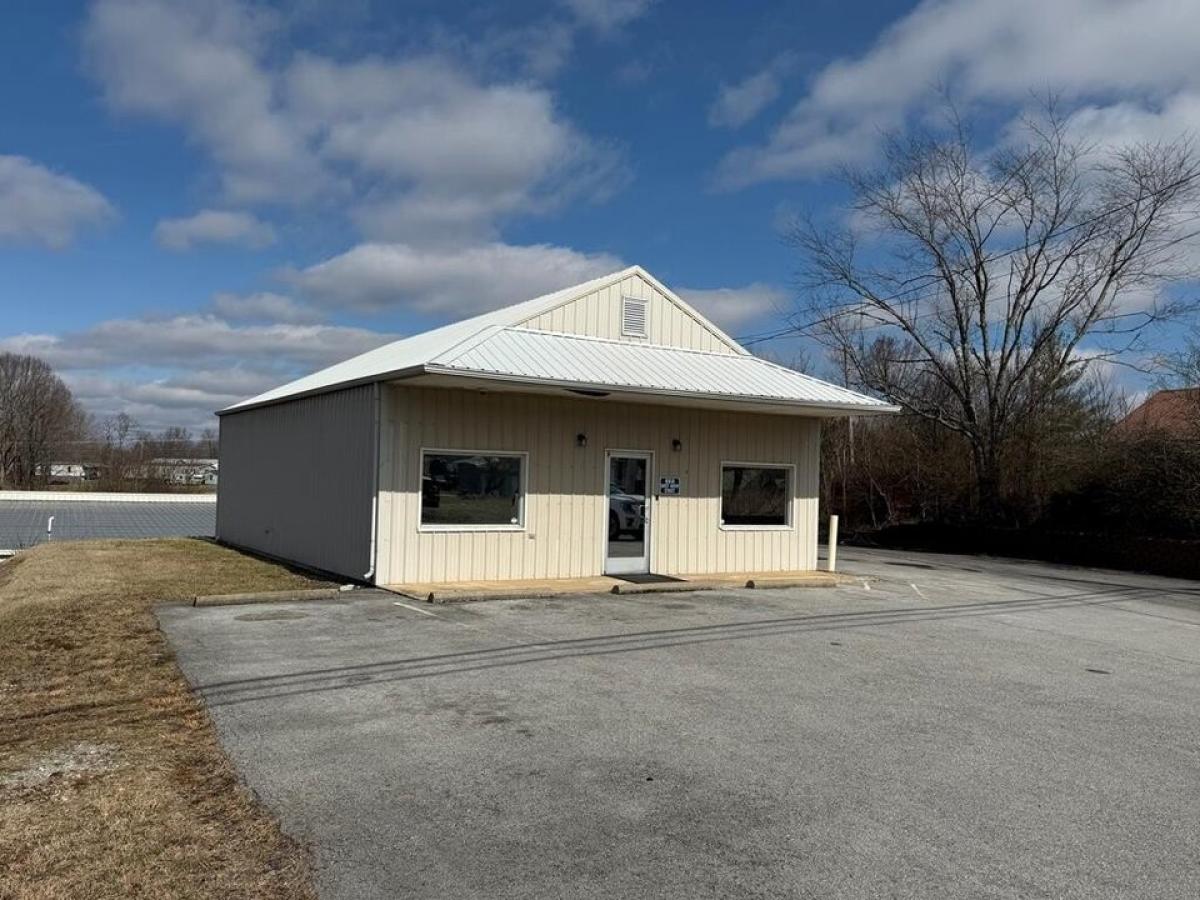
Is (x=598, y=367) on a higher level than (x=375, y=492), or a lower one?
higher

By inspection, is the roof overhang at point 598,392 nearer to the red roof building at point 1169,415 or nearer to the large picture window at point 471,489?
the large picture window at point 471,489

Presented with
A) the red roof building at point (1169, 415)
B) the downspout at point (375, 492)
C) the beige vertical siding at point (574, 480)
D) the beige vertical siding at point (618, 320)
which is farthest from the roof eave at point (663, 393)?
the red roof building at point (1169, 415)

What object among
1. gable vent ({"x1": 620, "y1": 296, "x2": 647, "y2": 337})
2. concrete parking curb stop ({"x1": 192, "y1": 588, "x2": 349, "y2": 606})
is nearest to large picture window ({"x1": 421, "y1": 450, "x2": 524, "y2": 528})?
concrete parking curb stop ({"x1": 192, "y1": 588, "x2": 349, "y2": 606})

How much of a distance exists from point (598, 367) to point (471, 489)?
8.61 feet

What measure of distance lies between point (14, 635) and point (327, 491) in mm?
6013

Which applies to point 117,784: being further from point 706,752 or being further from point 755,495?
point 755,495

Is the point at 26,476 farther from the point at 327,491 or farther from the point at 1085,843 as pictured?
the point at 1085,843

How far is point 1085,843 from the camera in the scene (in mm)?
4324

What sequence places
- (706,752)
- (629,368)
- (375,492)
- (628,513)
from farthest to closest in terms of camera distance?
(628,513) < (629,368) < (375,492) < (706,752)

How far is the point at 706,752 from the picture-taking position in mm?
5676

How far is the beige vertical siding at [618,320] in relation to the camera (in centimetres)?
1563

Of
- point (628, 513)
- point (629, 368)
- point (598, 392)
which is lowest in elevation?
point (628, 513)

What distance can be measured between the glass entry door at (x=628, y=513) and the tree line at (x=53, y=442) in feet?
145

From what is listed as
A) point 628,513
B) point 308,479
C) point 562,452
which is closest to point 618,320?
point 562,452
